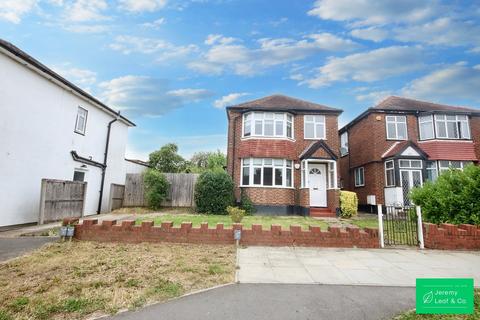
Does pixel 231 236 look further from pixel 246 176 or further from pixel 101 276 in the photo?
pixel 246 176

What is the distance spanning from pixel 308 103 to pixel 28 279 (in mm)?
16585

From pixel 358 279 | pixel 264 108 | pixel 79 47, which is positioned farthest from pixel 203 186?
pixel 358 279

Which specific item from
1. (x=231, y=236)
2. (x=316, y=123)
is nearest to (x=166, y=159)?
(x=316, y=123)

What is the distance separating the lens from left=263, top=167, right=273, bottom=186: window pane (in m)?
14.6

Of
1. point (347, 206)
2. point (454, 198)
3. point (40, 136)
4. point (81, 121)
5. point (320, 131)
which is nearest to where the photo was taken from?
point (454, 198)

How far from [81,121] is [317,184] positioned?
14.1 metres

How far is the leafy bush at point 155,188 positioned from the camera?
49.3 feet

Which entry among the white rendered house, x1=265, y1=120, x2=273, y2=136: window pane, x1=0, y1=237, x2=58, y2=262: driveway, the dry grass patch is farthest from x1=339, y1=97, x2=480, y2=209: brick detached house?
the white rendered house

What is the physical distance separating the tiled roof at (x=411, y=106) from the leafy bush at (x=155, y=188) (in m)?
15.3

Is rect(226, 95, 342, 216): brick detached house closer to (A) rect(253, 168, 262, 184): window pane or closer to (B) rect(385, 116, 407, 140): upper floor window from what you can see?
(A) rect(253, 168, 262, 184): window pane

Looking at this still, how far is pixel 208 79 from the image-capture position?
19328 millimetres

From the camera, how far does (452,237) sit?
6.68 meters

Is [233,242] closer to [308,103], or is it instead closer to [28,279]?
[28,279]

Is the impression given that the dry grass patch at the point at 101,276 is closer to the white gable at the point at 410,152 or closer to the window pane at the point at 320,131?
the window pane at the point at 320,131
